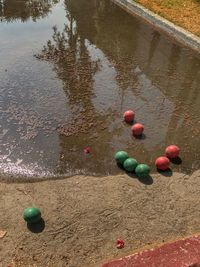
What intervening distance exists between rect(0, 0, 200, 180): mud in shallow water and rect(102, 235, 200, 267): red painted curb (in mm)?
2051

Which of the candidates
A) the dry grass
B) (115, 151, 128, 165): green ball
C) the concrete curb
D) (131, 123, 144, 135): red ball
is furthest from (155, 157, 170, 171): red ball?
the dry grass

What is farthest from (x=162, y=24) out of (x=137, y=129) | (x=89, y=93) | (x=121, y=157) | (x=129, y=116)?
(x=121, y=157)

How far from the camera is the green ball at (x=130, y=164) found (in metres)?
7.21

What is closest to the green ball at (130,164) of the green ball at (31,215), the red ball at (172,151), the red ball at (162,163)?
the red ball at (162,163)

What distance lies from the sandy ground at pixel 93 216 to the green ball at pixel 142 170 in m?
0.14

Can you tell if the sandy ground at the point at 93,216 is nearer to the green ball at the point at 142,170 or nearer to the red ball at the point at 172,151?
the green ball at the point at 142,170

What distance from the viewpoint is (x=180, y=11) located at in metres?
14.8

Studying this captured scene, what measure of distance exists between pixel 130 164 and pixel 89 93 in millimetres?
3408

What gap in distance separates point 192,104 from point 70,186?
4.41 meters

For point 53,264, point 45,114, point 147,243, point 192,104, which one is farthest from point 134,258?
point 192,104

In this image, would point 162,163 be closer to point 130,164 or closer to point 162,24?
point 130,164

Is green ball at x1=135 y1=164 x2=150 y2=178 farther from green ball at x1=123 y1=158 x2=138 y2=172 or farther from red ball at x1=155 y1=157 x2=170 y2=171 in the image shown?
red ball at x1=155 y1=157 x2=170 y2=171

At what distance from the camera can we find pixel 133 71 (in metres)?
11.3

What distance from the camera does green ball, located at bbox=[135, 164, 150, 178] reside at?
7.08 meters
